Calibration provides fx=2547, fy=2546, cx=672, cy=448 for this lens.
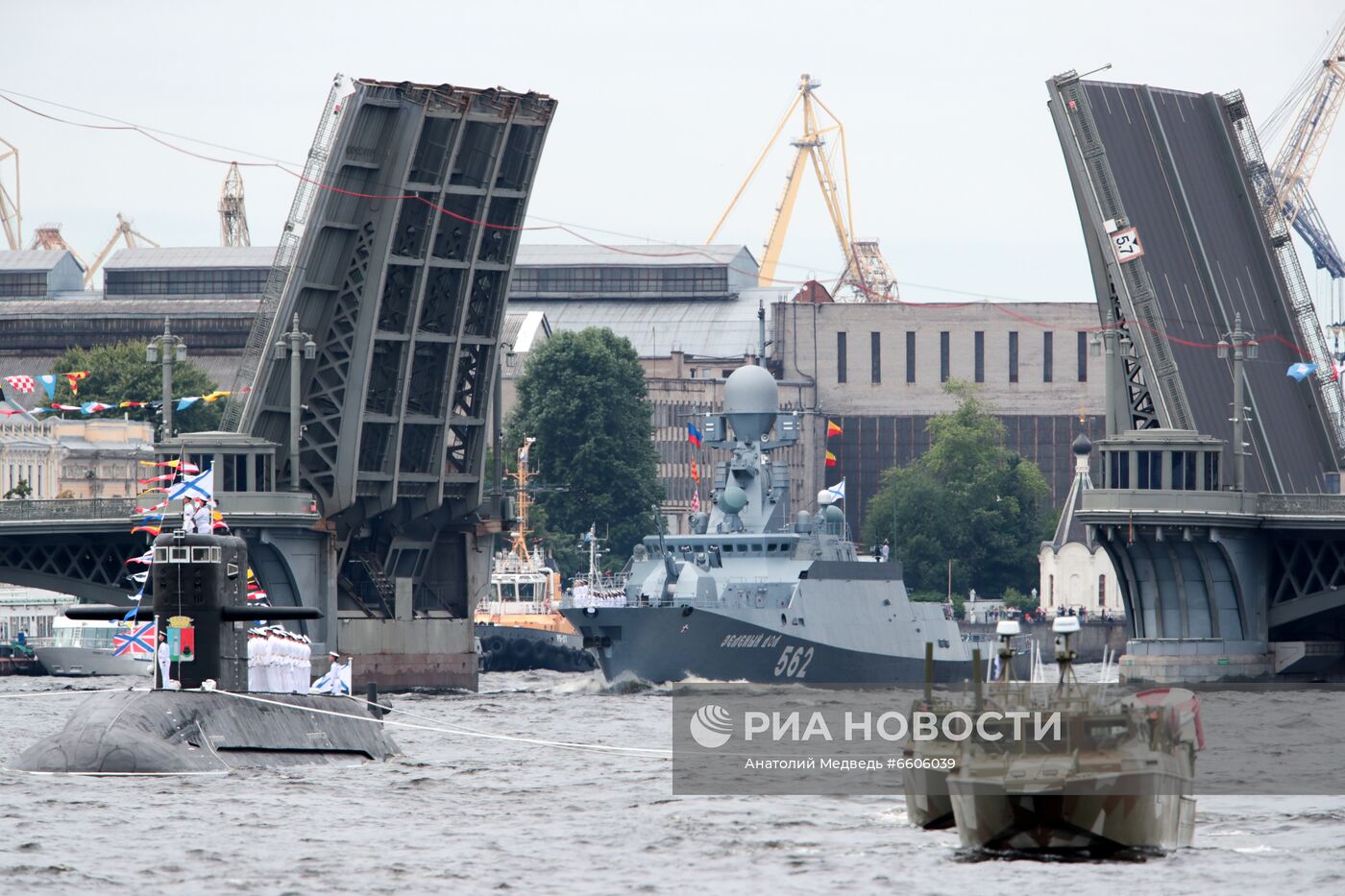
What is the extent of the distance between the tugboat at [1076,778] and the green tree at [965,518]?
82960mm

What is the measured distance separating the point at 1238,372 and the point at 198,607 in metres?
30.0

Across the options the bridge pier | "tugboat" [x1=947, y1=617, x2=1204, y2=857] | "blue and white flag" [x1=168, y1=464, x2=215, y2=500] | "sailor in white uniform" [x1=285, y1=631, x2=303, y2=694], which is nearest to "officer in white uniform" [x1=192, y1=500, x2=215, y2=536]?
"blue and white flag" [x1=168, y1=464, x2=215, y2=500]

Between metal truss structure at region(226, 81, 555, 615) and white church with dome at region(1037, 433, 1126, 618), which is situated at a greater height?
metal truss structure at region(226, 81, 555, 615)

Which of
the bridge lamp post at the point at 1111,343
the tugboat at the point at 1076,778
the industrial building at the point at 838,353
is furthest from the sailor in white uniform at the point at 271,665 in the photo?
the industrial building at the point at 838,353

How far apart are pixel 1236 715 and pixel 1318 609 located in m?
8.80

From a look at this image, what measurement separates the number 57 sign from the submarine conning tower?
27993mm

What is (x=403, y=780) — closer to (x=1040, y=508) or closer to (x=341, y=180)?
(x=341, y=180)

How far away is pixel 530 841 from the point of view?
2750 cm

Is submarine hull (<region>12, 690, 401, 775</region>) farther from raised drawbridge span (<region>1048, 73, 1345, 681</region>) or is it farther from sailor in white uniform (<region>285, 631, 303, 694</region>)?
raised drawbridge span (<region>1048, 73, 1345, 681</region>)

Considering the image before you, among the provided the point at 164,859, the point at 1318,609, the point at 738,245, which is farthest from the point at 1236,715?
the point at 738,245

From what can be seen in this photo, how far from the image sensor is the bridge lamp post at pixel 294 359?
53.2 meters

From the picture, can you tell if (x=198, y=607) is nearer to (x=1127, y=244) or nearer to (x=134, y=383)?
(x=1127, y=244)

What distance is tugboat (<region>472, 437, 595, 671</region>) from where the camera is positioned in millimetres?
83062

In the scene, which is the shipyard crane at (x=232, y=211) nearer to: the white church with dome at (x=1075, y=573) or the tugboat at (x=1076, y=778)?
the white church with dome at (x=1075, y=573)
